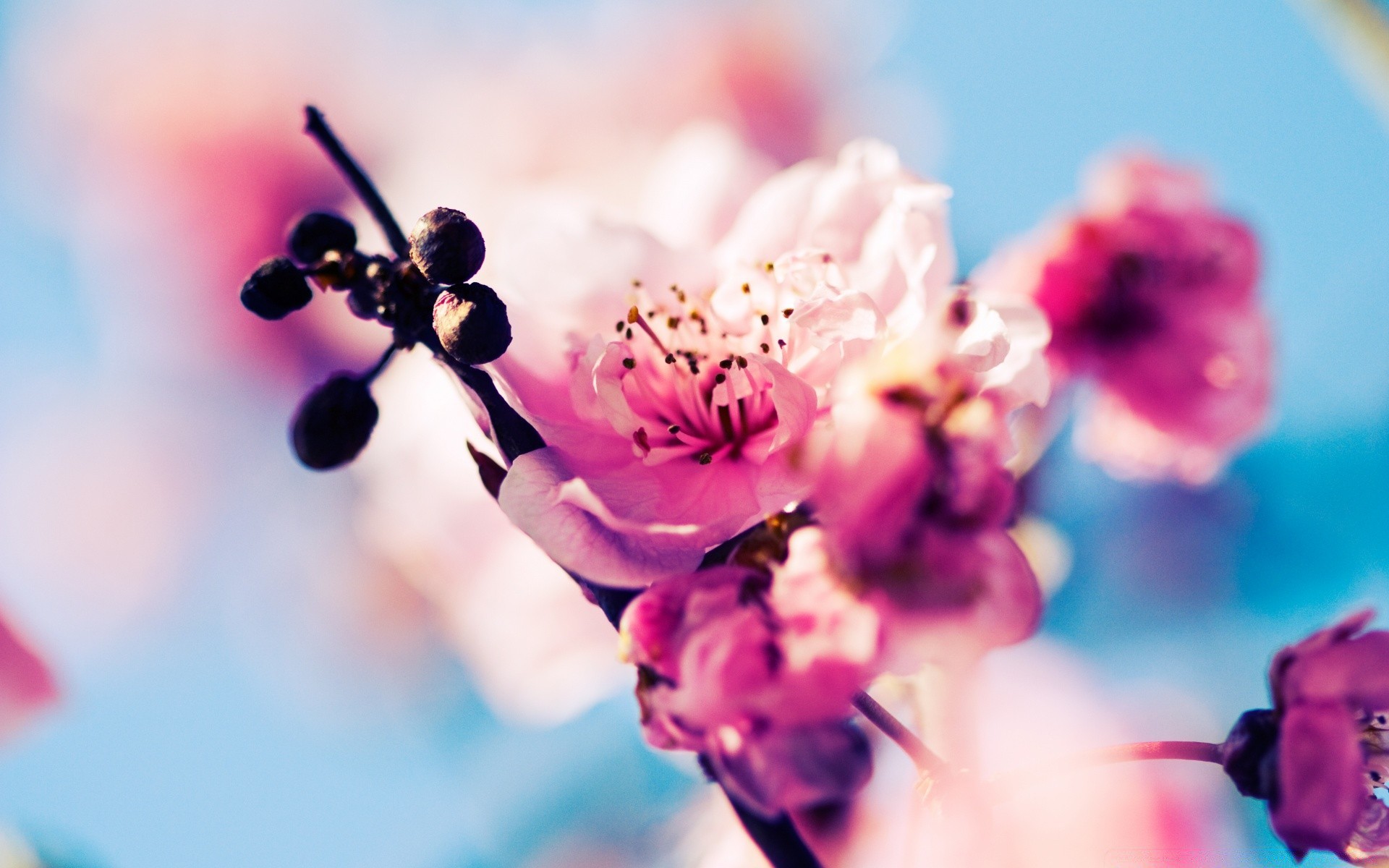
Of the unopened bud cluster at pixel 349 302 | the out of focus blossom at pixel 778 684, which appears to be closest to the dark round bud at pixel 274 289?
the unopened bud cluster at pixel 349 302

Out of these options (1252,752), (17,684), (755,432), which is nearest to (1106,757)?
(1252,752)

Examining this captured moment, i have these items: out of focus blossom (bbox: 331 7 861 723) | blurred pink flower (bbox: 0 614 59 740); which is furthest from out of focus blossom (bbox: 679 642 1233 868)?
blurred pink flower (bbox: 0 614 59 740)

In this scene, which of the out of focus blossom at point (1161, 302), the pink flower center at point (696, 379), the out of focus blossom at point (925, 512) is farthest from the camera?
the out of focus blossom at point (1161, 302)

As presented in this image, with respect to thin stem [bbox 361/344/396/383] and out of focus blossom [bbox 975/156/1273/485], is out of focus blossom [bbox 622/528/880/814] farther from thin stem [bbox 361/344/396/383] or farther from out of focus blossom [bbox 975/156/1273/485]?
out of focus blossom [bbox 975/156/1273/485]

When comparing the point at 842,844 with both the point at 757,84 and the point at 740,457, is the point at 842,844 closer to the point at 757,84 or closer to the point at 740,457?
the point at 740,457

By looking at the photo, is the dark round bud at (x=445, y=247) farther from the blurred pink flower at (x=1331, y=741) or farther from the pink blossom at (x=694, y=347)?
the blurred pink flower at (x=1331, y=741)

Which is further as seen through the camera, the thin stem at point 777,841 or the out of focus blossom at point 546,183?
the out of focus blossom at point 546,183

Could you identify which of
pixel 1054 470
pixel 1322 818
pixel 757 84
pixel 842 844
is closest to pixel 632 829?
pixel 842 844
